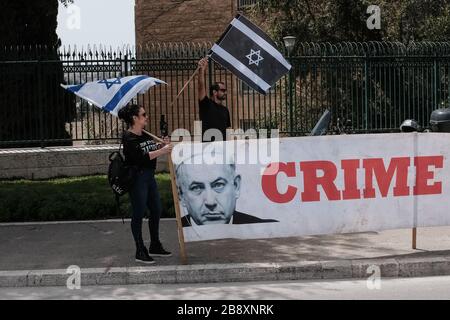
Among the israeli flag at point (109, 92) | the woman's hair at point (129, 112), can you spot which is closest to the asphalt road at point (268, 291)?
the woman's hair at point (129, 112)

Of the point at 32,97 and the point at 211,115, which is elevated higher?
the point at 32,97

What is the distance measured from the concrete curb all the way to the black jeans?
1.70 ft

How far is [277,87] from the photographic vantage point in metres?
16.7

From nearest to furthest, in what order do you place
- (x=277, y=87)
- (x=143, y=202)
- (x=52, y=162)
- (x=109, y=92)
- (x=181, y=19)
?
(x=143, y=202) < (x=109, y=92) < (x=52, y=162) < (x=277, y=87) < (x=181, y=19)

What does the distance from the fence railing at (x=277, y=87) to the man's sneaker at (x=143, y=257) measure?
659 cm

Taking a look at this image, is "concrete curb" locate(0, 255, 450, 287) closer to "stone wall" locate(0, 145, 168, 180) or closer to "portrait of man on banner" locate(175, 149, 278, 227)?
"portrait of man on banner" locate(175, 149, 278, 227)

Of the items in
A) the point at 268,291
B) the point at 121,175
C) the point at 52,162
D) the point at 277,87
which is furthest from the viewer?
the point at 277,87

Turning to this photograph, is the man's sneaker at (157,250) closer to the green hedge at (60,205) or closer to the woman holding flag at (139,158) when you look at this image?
the woman holding flag at (139,158)

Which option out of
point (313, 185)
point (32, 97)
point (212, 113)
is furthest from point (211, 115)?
point (32, 97)

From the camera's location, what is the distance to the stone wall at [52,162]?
13914 mm

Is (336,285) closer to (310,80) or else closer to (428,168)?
(428,168)

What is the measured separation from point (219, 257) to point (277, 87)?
9543 millimetres

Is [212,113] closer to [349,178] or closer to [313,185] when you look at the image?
[313,185]

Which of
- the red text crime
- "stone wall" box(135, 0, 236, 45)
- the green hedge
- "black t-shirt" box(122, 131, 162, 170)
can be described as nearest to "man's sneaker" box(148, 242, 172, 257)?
"black t-shirt" box(122, 131, 162, 170)
